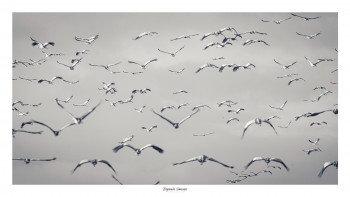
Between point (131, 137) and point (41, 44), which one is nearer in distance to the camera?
point (41, 44)

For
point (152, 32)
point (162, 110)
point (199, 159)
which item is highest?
point (152, 32)

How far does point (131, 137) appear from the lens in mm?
77750

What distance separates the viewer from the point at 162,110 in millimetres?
86438

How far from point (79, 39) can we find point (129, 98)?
1450cm

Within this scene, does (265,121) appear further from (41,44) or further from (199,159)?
(41,44)

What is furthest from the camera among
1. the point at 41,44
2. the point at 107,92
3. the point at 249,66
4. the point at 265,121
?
the point at 107,92

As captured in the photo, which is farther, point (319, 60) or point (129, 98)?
point (129, 98)

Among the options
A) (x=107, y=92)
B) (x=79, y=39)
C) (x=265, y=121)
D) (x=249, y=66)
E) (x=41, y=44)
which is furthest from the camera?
(x=107, y=92)

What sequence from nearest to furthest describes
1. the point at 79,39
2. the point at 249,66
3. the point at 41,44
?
the point at 41,44 < the point at 79,39 < the point at 249,66

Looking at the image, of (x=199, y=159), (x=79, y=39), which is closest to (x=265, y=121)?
(x=199, y=159)

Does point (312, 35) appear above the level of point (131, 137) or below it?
above

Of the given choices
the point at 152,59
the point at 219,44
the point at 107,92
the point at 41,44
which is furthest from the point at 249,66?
the point at 41,44

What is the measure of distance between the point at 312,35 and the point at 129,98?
966 inches

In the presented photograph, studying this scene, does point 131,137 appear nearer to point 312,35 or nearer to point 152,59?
point 152,59
